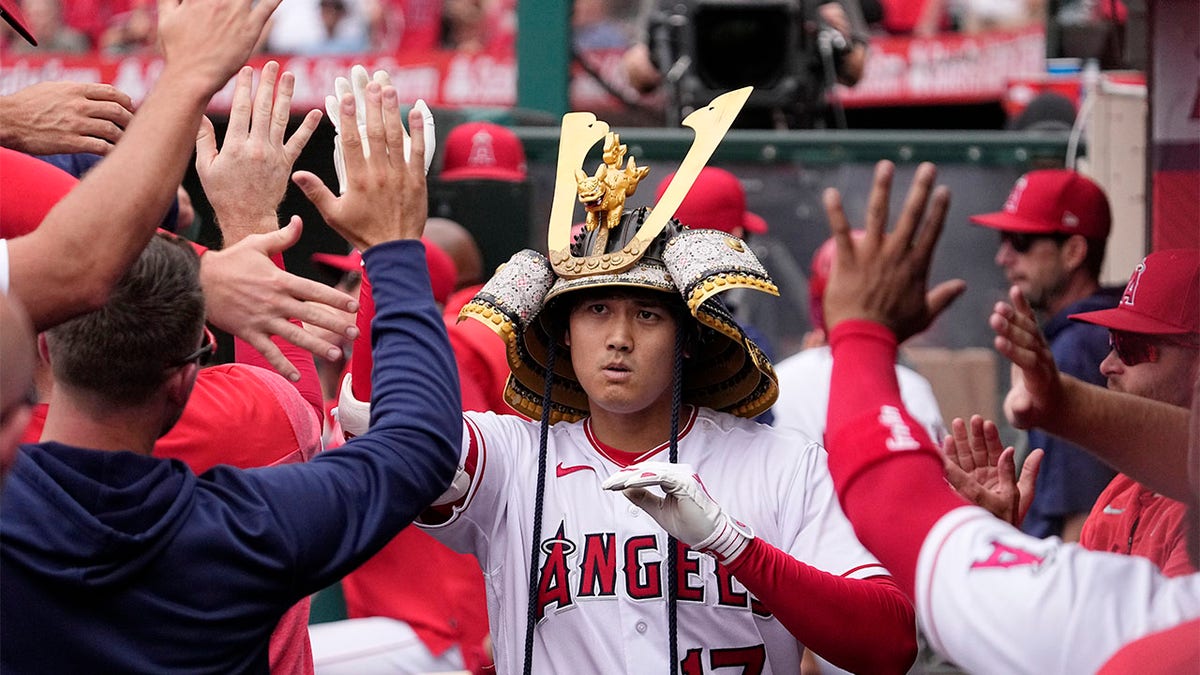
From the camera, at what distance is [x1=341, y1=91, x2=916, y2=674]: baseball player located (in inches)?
103

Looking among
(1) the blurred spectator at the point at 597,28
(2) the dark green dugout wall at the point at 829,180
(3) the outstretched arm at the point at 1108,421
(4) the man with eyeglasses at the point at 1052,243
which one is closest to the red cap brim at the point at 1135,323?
(3) the outstretched arm at the point at 1108,421

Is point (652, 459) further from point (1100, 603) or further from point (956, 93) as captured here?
point (956, 93)

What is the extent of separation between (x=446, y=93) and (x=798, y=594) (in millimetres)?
9509

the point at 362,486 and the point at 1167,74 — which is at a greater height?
the point at 1167,74

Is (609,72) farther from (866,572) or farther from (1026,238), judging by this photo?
(866,572)

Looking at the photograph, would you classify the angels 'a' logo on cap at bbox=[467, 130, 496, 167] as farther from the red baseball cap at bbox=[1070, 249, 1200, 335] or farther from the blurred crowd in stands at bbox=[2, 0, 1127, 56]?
the blurred crowd in stands at bbox=[2, 0, 1127, 56]

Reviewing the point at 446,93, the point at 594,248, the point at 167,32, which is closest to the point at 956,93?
the point at 446,93

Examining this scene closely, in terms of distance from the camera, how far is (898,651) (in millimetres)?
2488

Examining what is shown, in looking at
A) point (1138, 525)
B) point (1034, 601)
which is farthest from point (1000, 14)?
point (1034, 601)

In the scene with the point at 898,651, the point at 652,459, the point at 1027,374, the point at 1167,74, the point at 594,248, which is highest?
the point at 1167,74

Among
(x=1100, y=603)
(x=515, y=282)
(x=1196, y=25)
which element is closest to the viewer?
(x=1100, y=603)

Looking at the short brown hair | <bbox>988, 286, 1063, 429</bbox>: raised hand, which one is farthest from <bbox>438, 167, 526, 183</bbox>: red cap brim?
the short brown hair

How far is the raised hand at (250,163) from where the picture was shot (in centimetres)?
254

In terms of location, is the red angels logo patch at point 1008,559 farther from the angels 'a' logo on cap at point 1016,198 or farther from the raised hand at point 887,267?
the angels 'a' logo on cap at point 1016,198
